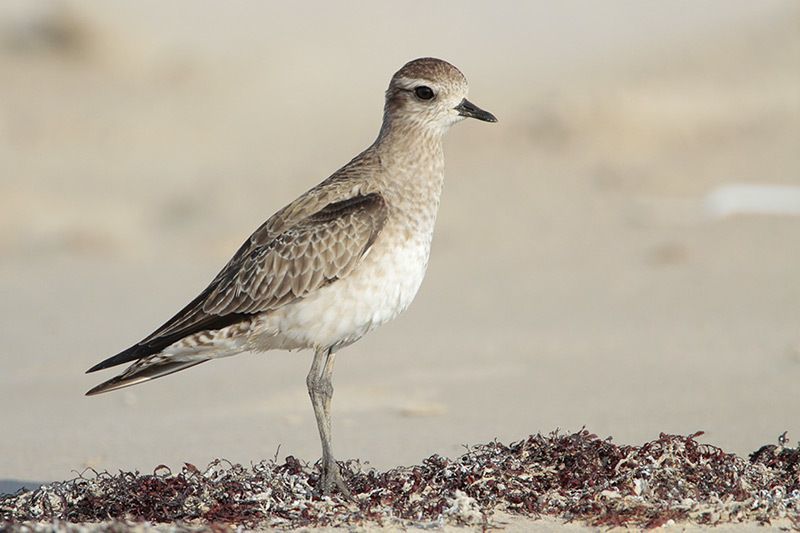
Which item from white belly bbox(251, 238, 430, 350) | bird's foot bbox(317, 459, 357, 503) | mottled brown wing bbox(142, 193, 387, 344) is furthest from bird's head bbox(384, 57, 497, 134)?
bird's foot bbox(317, 459, 357, 503)

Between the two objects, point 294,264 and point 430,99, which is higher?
point 430,99

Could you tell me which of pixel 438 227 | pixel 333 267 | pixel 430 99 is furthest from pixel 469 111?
pixel 438 227

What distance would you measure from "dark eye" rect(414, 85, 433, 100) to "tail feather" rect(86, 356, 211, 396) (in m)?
1.97

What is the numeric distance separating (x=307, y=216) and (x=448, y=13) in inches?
1050

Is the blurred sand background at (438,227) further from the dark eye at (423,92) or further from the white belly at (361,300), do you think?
the dark eye at (423,92)

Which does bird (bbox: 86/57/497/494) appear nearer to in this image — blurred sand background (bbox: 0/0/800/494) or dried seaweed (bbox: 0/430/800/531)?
dried seaweed (bbox: 0/430/800/531)

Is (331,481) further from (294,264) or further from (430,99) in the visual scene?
(430,99)

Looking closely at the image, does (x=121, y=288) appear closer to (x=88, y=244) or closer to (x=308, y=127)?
(x=88, y=244)

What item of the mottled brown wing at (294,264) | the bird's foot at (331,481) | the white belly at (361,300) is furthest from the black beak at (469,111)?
the bird's foot at (331,481)

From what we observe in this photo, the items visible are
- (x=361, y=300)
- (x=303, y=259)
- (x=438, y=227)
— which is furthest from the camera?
(x=438, y=227)

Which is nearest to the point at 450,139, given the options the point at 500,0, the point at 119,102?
the point at 119,102

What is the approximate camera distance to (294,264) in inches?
285

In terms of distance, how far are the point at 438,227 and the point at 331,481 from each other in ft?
27.8

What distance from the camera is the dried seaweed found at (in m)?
6.04
